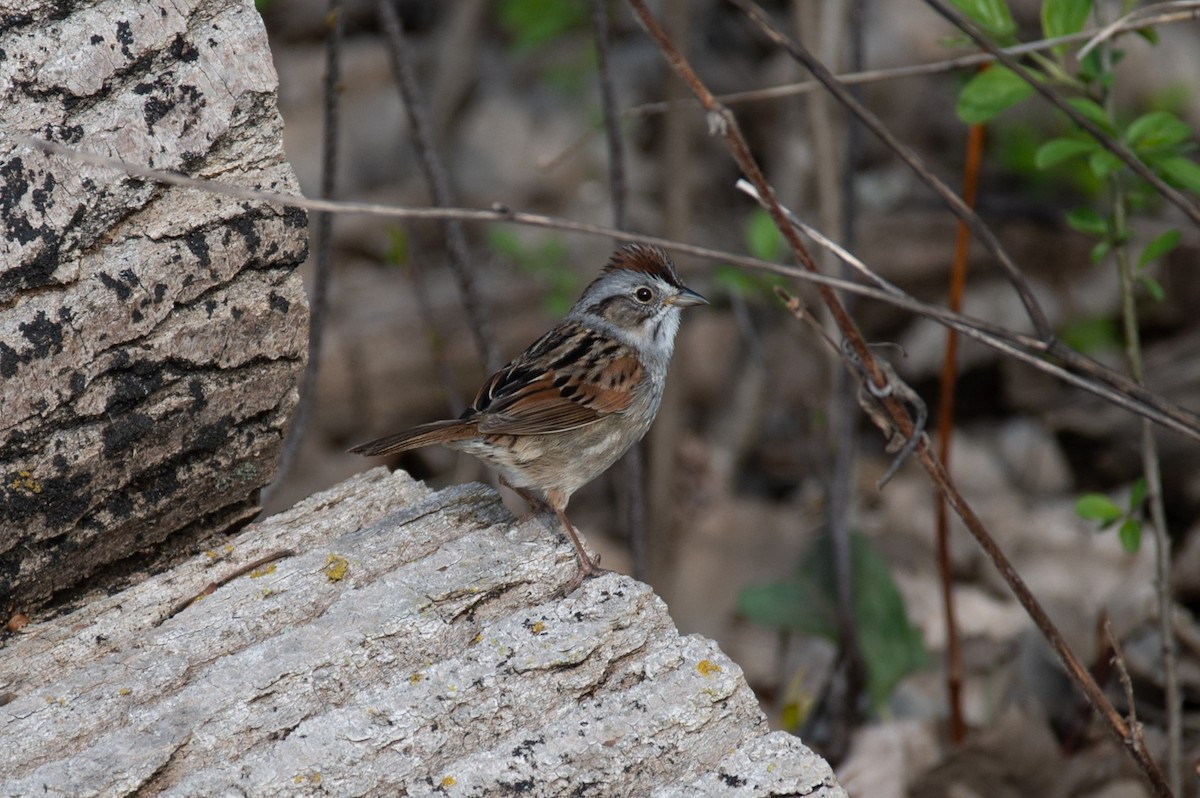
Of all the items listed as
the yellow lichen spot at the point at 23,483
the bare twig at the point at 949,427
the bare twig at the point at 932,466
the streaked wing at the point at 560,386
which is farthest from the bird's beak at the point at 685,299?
the yellow lichen spot at the point at 23,483

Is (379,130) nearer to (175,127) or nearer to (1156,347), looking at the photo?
(1156,347)

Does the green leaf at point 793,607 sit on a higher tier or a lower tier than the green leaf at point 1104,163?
lower

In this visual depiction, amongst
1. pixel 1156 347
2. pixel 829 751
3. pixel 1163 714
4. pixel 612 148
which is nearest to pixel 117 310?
pixel 612 148

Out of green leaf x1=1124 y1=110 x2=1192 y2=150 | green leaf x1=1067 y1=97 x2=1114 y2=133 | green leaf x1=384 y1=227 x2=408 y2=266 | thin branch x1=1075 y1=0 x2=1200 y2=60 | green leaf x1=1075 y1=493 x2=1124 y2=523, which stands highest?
thin branch x1=1075 y1=0 x2=1200 y2=60

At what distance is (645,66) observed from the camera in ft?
24.2

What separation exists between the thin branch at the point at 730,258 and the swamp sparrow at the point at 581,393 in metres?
1.04

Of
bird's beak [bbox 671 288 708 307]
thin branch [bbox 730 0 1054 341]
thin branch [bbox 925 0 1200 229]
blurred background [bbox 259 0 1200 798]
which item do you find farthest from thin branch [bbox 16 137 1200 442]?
blurred background [bbox 259 0 1200 798]

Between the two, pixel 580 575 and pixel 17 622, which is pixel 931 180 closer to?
pixel 580 575

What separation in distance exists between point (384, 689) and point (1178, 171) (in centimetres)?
214

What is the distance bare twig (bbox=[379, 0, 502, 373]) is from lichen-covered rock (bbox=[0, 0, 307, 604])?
36.0 inches

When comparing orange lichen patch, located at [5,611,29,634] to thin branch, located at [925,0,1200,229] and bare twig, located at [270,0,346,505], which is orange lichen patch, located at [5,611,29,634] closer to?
bare twig, located at [270,0,346,505]

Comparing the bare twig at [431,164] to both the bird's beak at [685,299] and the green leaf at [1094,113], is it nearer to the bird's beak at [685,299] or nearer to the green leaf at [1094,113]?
the bird's beak at [685,299]

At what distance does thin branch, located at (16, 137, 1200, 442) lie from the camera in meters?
2.03

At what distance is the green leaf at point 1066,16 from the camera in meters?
2.99
